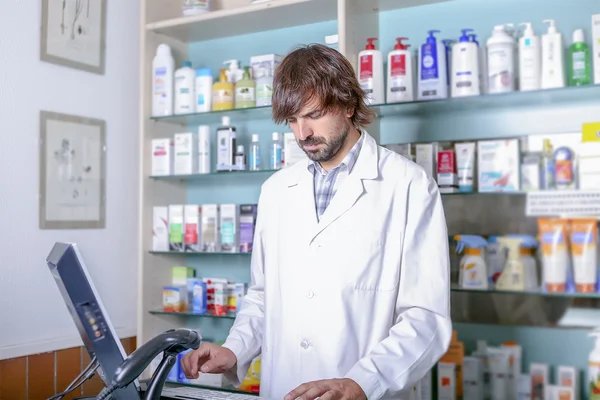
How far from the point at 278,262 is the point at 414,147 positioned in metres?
0.86

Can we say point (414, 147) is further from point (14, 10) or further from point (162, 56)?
point (14, 10)

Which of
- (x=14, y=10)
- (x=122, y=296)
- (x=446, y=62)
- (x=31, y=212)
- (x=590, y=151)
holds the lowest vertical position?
(x=122, y=296)

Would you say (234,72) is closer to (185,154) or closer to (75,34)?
(185,154)

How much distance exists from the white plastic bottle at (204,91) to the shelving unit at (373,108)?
0.21ft

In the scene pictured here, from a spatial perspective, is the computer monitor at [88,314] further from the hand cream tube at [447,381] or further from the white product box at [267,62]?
the white product box at [267,62]

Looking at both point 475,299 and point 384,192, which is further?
point 475,299

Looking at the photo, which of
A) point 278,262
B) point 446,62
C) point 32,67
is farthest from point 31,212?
Answer: point 446,62

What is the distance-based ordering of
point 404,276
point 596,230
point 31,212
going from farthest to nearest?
point 31,212
point 596,230
point 404,276

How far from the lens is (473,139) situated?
98.3 inches

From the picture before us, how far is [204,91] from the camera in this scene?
303cm

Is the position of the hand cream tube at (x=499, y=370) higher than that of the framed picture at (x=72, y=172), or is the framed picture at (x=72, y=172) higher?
the framed picture at (x=72, y=172)

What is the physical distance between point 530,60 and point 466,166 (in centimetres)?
43

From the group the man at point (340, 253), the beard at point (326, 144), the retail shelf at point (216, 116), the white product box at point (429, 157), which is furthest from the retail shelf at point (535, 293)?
the retail shelf at point (216, 116)

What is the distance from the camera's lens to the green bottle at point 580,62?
2.30 metres
